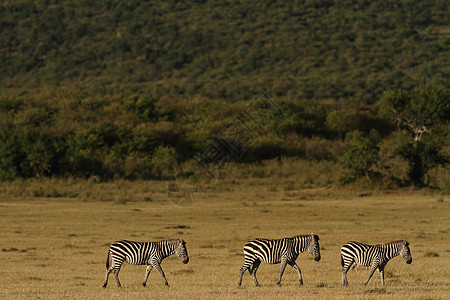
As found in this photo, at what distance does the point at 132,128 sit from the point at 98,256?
25154mm

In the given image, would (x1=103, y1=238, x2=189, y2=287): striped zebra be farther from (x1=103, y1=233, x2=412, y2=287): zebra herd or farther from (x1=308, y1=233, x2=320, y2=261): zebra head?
(x1=308, y1=233, x2=320, y2=261): zebra head

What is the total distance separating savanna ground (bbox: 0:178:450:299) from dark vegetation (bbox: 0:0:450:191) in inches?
278

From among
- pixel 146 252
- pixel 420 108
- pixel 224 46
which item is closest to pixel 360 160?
pixel 420 108

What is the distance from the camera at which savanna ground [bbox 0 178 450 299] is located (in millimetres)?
11484

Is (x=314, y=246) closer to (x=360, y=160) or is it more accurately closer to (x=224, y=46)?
(x=360, y=160)

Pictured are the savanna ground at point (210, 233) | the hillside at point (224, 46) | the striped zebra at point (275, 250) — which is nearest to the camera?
the striped zebra at point (275, 250)

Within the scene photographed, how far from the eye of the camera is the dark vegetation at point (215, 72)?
39819 millimetres

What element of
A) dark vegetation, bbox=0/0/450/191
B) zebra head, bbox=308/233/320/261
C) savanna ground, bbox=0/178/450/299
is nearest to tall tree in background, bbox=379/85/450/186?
dark vegetation, bbox=0/0/450/191

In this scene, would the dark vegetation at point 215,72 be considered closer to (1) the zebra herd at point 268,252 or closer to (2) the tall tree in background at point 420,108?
(2) the tall tree in background at point 420,108

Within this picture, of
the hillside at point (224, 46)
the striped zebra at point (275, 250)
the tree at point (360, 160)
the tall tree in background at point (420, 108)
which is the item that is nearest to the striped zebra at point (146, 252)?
the striped zebra at point (275, 250)

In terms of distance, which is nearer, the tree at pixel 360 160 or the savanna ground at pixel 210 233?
the savanna ground at pixel 210 233

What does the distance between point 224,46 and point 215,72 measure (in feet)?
19.0

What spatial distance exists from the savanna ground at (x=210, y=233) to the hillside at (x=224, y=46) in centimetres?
4495

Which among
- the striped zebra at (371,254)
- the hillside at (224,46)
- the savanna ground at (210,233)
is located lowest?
the savanna ground at (210,233)
